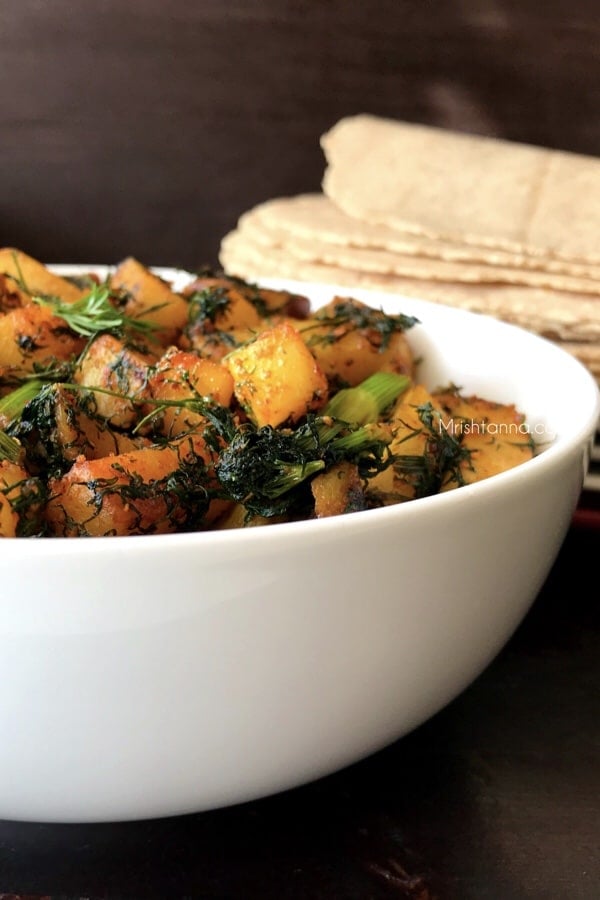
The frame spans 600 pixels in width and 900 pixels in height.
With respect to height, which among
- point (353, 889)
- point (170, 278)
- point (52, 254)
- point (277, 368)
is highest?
point (277, 368)

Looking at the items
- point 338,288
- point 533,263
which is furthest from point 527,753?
point 533,263

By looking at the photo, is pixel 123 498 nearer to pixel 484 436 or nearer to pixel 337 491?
pixel 337 491

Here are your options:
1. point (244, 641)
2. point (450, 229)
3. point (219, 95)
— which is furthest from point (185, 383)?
point (219, 95)

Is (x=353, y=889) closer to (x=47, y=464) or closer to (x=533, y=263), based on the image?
(x=47, y=464)

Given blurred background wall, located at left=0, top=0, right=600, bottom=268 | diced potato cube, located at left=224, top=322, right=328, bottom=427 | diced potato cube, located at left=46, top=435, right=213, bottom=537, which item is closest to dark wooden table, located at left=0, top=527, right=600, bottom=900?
diced potato cube, located at left=46, top=435, right=213, bottom=537

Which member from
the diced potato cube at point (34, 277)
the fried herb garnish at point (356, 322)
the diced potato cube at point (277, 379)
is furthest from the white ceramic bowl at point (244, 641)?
the diced potato cube at point (34, 277)

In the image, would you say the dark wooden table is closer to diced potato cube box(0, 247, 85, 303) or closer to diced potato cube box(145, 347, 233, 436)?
diced potato cube box(145, 347, 233, 436)
